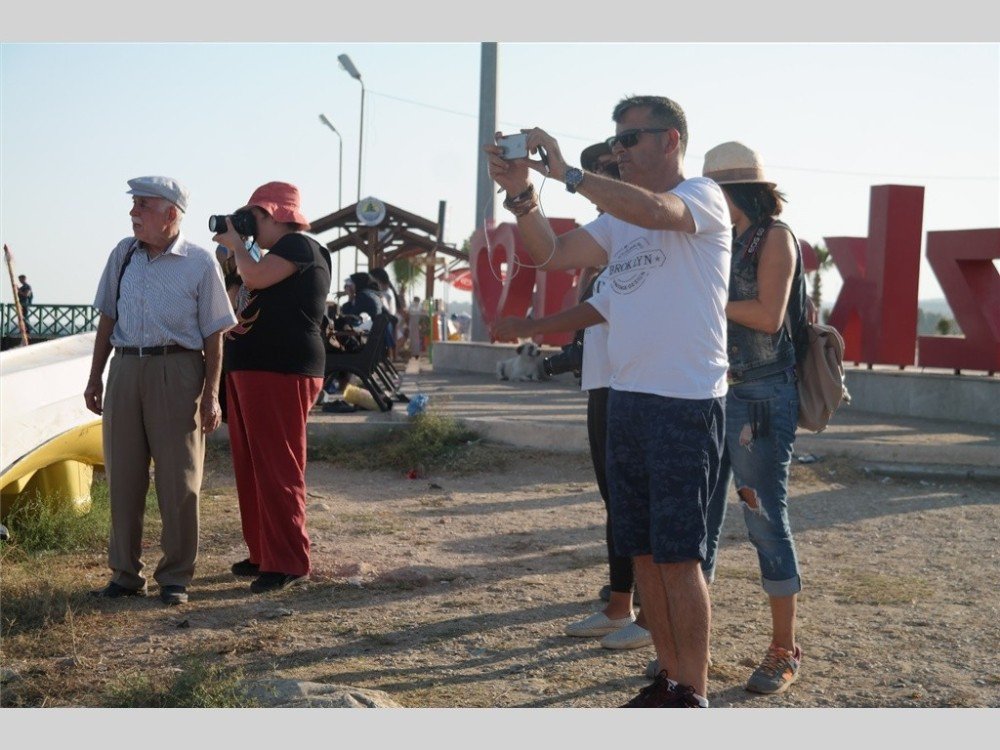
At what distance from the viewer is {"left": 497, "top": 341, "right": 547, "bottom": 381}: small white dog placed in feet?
59.6

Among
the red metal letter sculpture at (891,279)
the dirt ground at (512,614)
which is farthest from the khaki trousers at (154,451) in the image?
the red metal letter sculpture at (891,279)

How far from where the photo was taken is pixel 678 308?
11.9 feet

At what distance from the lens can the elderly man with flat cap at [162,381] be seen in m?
5.52

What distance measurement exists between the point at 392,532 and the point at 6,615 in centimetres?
269

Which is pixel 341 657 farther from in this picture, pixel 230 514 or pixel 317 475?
pixel 317 475

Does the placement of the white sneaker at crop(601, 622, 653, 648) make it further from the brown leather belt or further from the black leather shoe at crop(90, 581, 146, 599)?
the brown leather belt

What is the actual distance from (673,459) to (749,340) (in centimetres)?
92

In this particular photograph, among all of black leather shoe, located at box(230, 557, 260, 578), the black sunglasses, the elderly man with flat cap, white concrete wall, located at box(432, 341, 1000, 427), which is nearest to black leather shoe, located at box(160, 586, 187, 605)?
the elderly man with flat cap

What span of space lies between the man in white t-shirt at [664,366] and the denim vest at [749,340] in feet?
1.95

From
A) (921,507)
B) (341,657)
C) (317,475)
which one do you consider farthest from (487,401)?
(341,657)

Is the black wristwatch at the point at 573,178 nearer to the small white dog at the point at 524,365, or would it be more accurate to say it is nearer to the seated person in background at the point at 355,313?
the seated person in background at the point at 355,313

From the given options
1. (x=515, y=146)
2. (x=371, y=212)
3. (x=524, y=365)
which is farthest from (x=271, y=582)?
(x=371, y=212)

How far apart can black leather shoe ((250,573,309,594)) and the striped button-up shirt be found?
1159mm

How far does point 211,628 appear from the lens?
5.07 metres
